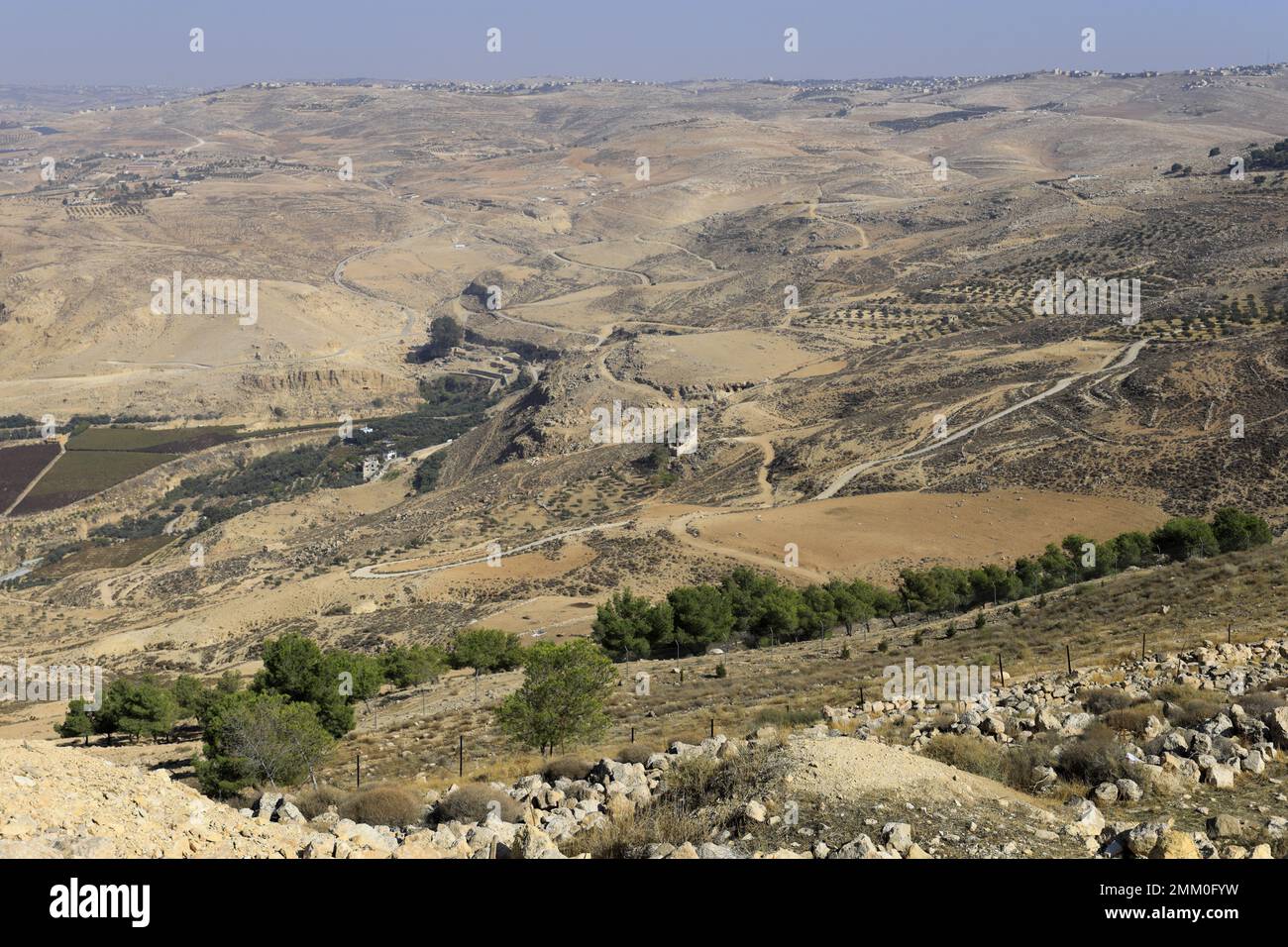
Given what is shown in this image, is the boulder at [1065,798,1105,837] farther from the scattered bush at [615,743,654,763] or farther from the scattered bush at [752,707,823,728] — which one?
the scattered bush at [752,707,823,728]


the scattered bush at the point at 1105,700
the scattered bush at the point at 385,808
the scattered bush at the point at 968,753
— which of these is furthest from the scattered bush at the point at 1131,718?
the scattered bush at the point at 385,808

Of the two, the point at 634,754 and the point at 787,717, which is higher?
the point at 634,754

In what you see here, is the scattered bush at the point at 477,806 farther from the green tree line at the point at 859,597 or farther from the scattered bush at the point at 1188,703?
the green tree line at the point at 859,597

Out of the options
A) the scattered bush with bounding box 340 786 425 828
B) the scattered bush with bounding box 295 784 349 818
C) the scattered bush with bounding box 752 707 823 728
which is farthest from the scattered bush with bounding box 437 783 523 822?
the scattered bush with bounding box 752 707 823 728

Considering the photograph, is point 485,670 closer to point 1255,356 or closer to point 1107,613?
point 1107,613

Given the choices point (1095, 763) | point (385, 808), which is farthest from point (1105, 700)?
point (385, 808)

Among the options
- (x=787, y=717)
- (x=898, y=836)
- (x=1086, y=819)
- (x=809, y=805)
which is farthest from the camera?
(x=787, y=717)

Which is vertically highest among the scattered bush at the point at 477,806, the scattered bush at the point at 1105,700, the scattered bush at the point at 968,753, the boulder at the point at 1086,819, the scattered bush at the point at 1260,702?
the boulder at the point at 1086,819

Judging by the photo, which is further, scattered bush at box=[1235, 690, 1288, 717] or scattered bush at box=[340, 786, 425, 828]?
scattered bush at box=[1235, 690, 1288, 717]

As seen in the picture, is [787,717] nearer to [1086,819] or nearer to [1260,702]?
[1260,702]

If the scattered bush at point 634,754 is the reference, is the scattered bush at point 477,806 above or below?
above
